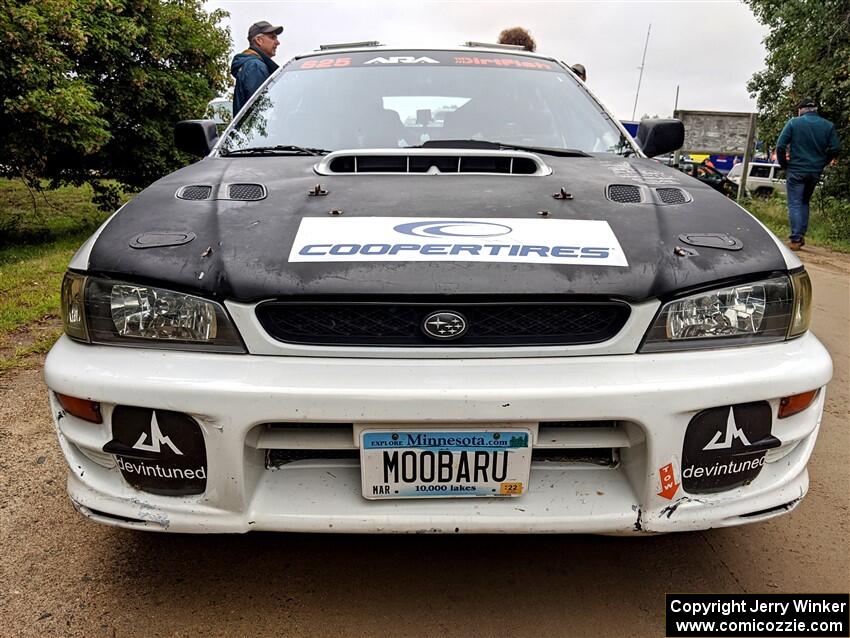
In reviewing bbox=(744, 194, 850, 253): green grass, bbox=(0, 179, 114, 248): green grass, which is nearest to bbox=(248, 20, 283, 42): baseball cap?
bbox=(0, 179, 114, 248): green grass

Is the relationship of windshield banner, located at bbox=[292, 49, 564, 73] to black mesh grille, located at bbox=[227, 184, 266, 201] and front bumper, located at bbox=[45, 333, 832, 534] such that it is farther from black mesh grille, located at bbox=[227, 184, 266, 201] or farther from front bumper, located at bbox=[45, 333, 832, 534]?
front bumper, located at bbox=[45, 333, 832, 534]

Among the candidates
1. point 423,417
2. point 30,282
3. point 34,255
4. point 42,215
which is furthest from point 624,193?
point 42,215

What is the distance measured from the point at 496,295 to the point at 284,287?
510 millimetres

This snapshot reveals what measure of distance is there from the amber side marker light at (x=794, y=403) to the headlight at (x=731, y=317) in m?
0.15

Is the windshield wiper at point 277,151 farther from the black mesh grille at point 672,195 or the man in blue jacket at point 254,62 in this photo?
the man in blue jacket at point 254,62

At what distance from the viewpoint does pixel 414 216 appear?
1779 mm

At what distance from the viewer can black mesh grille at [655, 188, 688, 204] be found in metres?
1.97

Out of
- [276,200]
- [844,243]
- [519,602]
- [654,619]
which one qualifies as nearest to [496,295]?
[276,200]

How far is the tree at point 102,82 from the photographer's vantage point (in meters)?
5.85

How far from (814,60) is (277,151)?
10448 millimetres

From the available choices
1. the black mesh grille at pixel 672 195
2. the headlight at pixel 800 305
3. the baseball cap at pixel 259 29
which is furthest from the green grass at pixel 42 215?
the headlight at pixel 800 305

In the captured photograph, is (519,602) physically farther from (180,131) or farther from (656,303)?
(180,131)

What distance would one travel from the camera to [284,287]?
5.14 feet

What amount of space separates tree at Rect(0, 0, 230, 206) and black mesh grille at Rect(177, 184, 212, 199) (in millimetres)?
4817
